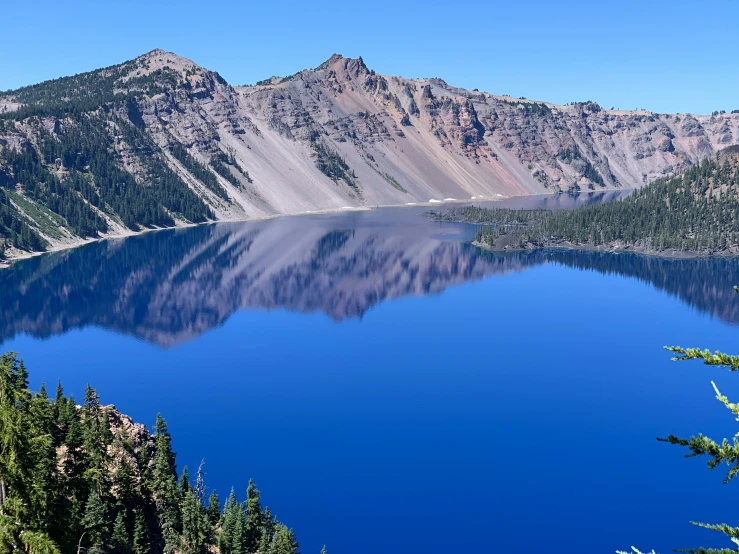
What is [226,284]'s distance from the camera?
529 ft

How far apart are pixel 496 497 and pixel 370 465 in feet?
41.3

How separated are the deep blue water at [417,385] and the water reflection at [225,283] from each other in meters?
0.78

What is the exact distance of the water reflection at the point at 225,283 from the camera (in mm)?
130125

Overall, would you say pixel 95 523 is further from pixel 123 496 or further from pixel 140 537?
pixel 123 496

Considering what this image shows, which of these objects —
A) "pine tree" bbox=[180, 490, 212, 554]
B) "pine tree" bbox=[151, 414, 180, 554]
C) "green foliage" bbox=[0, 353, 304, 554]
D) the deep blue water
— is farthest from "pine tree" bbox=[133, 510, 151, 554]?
the deep blue water

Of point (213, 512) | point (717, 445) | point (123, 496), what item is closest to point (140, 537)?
point (123, 496)

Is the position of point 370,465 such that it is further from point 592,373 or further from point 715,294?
point 715,294

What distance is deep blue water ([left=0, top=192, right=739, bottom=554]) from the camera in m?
59.6

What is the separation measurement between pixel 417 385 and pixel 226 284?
3151 inches

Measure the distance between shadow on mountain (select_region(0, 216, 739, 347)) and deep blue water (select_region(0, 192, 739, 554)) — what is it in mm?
799

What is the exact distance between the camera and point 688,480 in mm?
65438

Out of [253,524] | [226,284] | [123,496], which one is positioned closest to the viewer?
[123,496]

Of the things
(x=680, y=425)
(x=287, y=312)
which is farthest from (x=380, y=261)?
(x=680, y=425)

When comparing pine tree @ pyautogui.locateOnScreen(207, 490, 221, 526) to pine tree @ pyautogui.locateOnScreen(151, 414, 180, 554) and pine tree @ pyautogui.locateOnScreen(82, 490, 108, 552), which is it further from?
pine tree @ pyautogui.locateOnScreen(82, 490, 108, 552)
